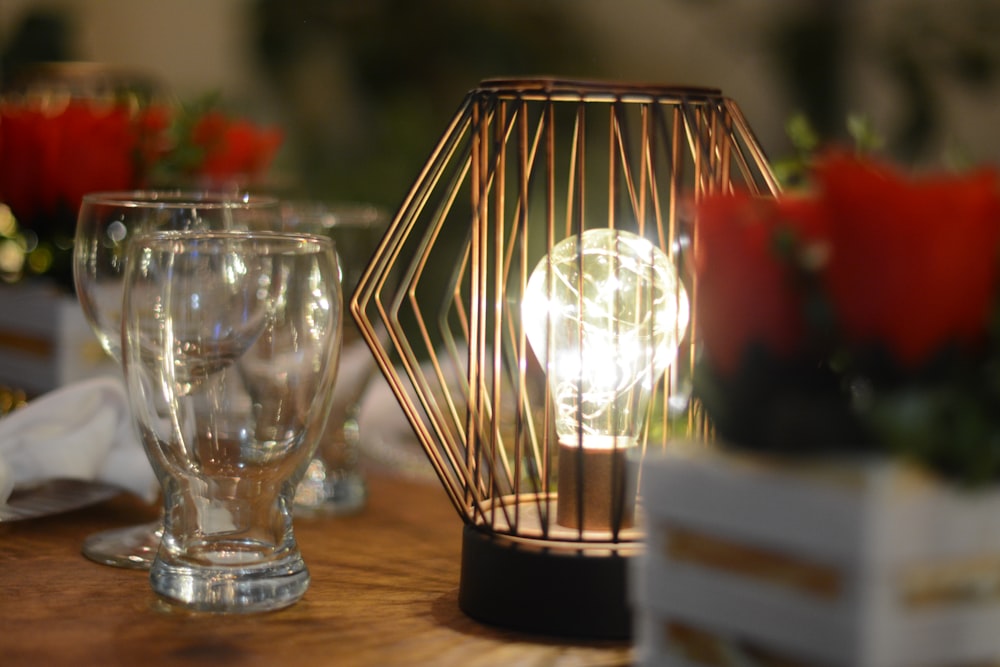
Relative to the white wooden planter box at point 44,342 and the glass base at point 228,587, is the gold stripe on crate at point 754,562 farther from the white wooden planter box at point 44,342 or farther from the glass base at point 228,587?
the white wooden planter box at point 44,342

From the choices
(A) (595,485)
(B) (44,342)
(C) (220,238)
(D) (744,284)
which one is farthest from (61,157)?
→ (D) (744,284)

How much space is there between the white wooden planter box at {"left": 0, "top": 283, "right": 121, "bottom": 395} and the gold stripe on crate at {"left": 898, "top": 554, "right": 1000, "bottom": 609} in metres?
0.70

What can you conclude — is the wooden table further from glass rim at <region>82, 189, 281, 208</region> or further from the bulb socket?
glass rim at <region>82, 189, 281, 208</region>

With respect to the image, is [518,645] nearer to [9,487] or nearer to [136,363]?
[136,363]

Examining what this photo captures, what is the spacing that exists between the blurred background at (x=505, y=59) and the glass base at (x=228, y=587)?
1.52m

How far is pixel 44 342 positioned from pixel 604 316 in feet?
1.92

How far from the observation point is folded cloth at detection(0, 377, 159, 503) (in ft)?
2.30

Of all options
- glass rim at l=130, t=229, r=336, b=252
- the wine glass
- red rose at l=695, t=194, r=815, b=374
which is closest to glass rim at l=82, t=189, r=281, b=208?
the wine glass

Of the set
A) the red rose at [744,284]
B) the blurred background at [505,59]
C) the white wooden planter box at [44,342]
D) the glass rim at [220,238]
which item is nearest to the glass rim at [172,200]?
the glass rim at [220,238]

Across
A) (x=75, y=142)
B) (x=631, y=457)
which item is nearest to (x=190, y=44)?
(x=75, y=142)

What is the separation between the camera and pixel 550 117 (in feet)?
1.69

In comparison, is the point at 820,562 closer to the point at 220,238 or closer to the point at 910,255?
the point at 910,255

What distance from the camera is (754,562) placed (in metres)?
0.39

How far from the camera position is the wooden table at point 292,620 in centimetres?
49
